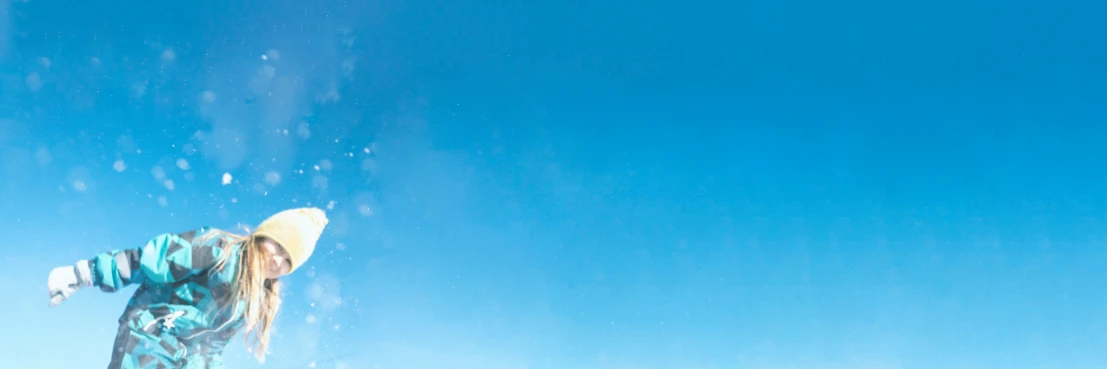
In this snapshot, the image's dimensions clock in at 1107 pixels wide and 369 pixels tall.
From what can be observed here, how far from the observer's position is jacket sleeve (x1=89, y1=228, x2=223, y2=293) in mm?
4016

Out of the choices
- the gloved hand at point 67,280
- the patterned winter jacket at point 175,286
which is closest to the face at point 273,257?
the patterned winter jacket at point 175,286

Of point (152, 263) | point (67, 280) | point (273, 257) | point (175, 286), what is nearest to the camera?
point (67, 280)

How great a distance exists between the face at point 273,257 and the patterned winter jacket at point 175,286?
18cm

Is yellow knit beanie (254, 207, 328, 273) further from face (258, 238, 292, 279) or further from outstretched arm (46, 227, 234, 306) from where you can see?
outstretched arm (46, 227, 234, 306)

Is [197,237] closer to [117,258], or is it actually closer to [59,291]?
[117,258]

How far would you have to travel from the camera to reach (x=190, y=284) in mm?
4270

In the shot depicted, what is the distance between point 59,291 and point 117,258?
0.32 metres

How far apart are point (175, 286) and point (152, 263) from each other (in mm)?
250

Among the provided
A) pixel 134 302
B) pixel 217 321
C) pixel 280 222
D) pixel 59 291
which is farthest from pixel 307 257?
pixel 59 291

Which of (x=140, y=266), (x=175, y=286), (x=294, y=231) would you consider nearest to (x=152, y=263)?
(x=140, y=266)

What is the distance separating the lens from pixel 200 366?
4.53 meters

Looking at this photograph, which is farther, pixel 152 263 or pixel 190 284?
pixel 190 284

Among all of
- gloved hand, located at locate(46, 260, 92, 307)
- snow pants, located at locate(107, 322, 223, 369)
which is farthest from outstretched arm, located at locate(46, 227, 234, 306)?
snow pants, located at locate(107, 322, 223, 369)

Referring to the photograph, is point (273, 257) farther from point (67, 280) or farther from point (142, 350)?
point (67, 280)
